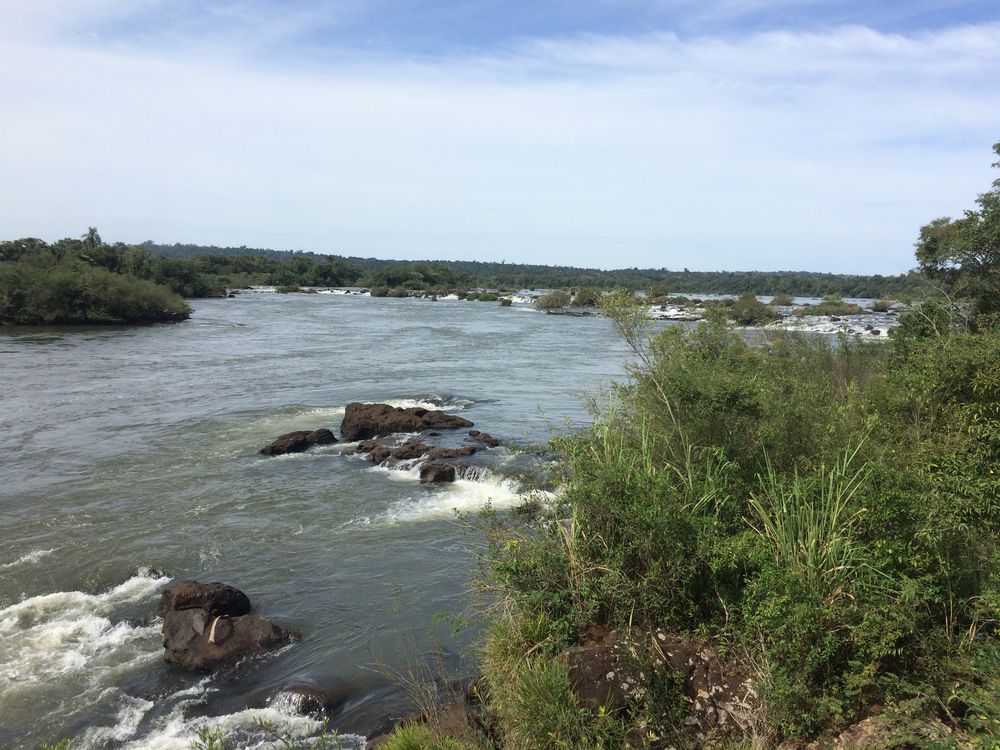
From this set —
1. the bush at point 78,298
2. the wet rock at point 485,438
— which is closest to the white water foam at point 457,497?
the wet rock at point 485,438

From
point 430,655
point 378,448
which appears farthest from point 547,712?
point 378,448

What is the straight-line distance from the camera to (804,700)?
524 centimetres

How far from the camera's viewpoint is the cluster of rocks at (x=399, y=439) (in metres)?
17.7

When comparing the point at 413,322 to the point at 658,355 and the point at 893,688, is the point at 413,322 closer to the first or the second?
the point at 658,355

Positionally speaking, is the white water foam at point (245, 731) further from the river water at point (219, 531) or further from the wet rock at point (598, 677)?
the wet rock at point (598, 677)

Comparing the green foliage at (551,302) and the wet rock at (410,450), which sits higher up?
the green foliage at (551,302)

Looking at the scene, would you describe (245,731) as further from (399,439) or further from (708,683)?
(399,439)

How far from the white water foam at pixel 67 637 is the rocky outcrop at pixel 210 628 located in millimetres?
512

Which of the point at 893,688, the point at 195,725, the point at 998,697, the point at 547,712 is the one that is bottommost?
the point at 195,725

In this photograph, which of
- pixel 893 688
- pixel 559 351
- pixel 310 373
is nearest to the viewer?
pixel 893 688

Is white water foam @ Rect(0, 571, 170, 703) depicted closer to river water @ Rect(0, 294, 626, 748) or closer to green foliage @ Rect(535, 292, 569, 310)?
river water @ Rect(0, 294, 626, 748)

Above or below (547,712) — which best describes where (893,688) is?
above

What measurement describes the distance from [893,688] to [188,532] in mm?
11905

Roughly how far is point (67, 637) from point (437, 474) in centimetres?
836
